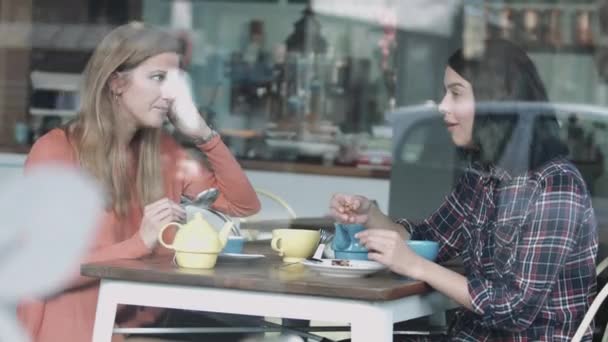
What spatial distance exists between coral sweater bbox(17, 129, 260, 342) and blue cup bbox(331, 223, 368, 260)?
1.15ft

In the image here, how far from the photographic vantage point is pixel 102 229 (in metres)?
2.67

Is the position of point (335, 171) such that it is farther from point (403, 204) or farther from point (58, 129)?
point (58, 129)

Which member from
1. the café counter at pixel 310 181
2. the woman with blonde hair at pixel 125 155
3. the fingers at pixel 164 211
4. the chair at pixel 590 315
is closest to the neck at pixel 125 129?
the woman with blonde hair at pixel 125 155

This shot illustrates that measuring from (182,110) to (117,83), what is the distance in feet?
1.08

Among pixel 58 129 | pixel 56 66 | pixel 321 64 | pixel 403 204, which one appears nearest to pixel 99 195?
pixel 58 129

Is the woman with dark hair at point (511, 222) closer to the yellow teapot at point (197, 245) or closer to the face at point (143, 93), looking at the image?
the yellow teapot at point (197, 245)

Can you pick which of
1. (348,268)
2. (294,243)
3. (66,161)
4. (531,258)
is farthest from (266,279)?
(66,161)

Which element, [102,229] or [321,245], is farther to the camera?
[102,229]

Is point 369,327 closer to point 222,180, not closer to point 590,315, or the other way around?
point 590,315

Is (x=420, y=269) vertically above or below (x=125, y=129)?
below

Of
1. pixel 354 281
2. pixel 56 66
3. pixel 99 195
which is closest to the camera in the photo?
pixel 354 281

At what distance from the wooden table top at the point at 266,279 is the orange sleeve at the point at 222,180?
0.55 meters

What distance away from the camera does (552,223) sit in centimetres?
221

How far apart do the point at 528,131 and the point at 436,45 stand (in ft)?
8.67
